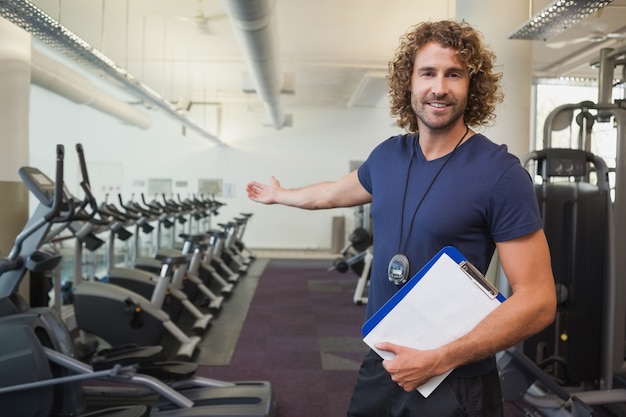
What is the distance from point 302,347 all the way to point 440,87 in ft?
11.8

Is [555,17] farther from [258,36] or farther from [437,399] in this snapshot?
[437,399]

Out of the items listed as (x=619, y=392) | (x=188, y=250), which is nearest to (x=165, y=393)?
(x=619, y=392)

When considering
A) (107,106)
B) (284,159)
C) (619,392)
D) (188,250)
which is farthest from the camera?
(284,159)

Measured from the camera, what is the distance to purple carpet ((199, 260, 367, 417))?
333 cm

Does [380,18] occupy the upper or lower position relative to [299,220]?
upper

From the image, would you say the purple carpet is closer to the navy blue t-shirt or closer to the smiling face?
the navy blue t-shirt

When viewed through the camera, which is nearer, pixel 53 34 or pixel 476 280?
pixel 476 280

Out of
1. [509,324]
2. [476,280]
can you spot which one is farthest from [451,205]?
[509,324]

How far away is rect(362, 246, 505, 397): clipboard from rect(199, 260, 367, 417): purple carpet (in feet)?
7.08

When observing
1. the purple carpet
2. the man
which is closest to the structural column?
the purple carpet

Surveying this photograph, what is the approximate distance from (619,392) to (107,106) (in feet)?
23.7

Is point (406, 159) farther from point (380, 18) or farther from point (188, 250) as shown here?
point (380, 18)

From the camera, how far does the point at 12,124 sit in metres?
3.68

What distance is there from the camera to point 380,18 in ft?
19.9
